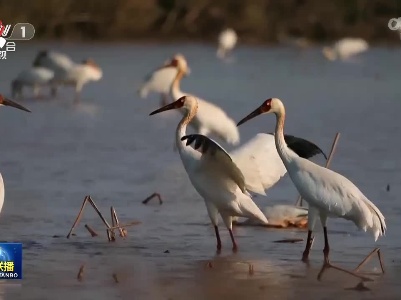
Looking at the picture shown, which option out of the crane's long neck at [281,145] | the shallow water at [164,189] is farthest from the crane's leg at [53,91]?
the crane's long neck at [281,145]

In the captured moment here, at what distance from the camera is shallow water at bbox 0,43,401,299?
23.9ft

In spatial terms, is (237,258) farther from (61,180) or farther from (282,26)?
(282,26)

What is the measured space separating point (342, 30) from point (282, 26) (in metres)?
1.65

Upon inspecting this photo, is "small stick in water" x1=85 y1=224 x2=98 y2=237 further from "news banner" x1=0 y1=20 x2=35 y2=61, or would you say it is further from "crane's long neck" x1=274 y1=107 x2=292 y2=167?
"news banner" x1=0 y1=20 x2=35 y2=61

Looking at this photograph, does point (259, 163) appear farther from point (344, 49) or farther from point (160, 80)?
point (344, 49)

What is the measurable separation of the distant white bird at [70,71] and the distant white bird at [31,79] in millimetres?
280

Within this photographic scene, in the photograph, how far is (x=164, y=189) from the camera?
11.3 meters

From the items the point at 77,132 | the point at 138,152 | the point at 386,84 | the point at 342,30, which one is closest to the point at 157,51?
the point at 342,30

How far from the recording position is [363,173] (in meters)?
11.8

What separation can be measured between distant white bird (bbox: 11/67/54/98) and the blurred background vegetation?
33.9ft

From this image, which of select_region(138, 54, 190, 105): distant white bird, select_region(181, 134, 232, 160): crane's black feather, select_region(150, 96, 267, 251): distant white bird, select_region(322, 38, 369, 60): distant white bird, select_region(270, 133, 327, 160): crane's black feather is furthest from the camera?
select_region(322, 38, 369, 60): distant white bird

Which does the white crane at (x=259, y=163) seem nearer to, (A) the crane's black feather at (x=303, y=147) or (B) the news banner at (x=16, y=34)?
(A) the crane's black feather at (x=303, y=147)

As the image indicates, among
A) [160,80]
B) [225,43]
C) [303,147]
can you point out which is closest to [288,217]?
[303,147]

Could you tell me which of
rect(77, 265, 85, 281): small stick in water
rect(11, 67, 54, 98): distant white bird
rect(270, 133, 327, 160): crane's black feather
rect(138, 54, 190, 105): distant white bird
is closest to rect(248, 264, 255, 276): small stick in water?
rect(77, 265, 85, 281): small stick in water
